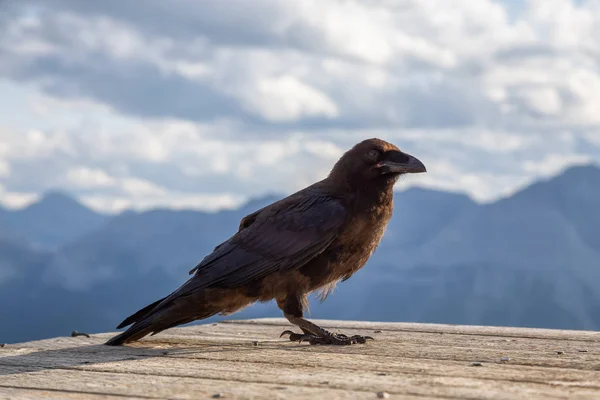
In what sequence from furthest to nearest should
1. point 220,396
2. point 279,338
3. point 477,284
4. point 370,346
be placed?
point 477,284 → point 279,338 → point 370,346 → point 220,396

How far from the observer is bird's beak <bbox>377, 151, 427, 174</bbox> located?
4961 mm

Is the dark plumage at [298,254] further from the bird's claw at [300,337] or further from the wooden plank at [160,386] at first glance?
the wooden plank at [160,386]

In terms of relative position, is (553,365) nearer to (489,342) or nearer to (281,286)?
(489,342)

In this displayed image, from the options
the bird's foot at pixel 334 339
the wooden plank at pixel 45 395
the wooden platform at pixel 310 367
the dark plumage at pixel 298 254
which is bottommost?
the wooden plank at pixel 45 395

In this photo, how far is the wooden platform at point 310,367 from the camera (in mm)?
3078

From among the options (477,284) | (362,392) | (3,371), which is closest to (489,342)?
(362,392)

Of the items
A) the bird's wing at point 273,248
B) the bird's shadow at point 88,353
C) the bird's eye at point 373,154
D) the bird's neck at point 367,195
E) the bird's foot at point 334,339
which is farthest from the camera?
the bird's eye at point 373,154

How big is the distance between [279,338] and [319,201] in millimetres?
878

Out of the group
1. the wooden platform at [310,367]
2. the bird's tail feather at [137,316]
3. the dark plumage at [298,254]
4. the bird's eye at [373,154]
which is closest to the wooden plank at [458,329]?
the wooden platform at [310,367]

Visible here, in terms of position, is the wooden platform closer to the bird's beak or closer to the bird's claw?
the bird's claw

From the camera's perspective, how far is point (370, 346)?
14.6ft

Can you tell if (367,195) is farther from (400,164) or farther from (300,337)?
(300,337)

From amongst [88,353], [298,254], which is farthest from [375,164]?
[88,353]

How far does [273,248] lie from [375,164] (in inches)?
32.4
